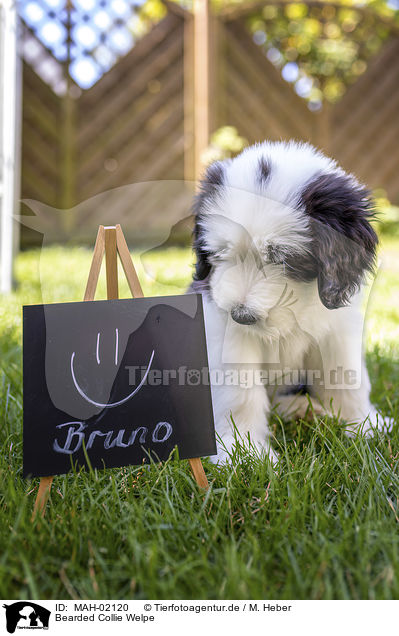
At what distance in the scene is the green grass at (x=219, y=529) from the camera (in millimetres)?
1398

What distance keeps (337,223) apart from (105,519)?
125cm

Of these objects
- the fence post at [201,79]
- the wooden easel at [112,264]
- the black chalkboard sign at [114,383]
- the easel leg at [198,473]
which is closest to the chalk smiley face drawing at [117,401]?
the black chalkboard sign at [114,383]

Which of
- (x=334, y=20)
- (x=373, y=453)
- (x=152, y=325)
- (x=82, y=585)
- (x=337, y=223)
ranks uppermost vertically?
(x=334, y=20)

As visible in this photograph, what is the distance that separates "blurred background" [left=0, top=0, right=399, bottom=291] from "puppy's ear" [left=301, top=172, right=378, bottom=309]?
4.29 metres

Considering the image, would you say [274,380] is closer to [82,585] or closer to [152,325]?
[152,325]

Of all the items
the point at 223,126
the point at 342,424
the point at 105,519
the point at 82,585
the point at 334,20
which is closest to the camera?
the point at 82,585

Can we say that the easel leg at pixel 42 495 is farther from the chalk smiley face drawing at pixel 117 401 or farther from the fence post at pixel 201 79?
the fence post at pixel 201 79

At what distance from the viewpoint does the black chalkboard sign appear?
178 centimetres

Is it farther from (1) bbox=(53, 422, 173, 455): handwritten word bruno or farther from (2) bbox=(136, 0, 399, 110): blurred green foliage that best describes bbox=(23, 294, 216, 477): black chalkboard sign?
(2) bbox=(136, 0, 399, 110): blurred green foliage

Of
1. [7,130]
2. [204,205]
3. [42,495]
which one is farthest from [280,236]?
[7,130]

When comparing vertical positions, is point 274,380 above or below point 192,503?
above
